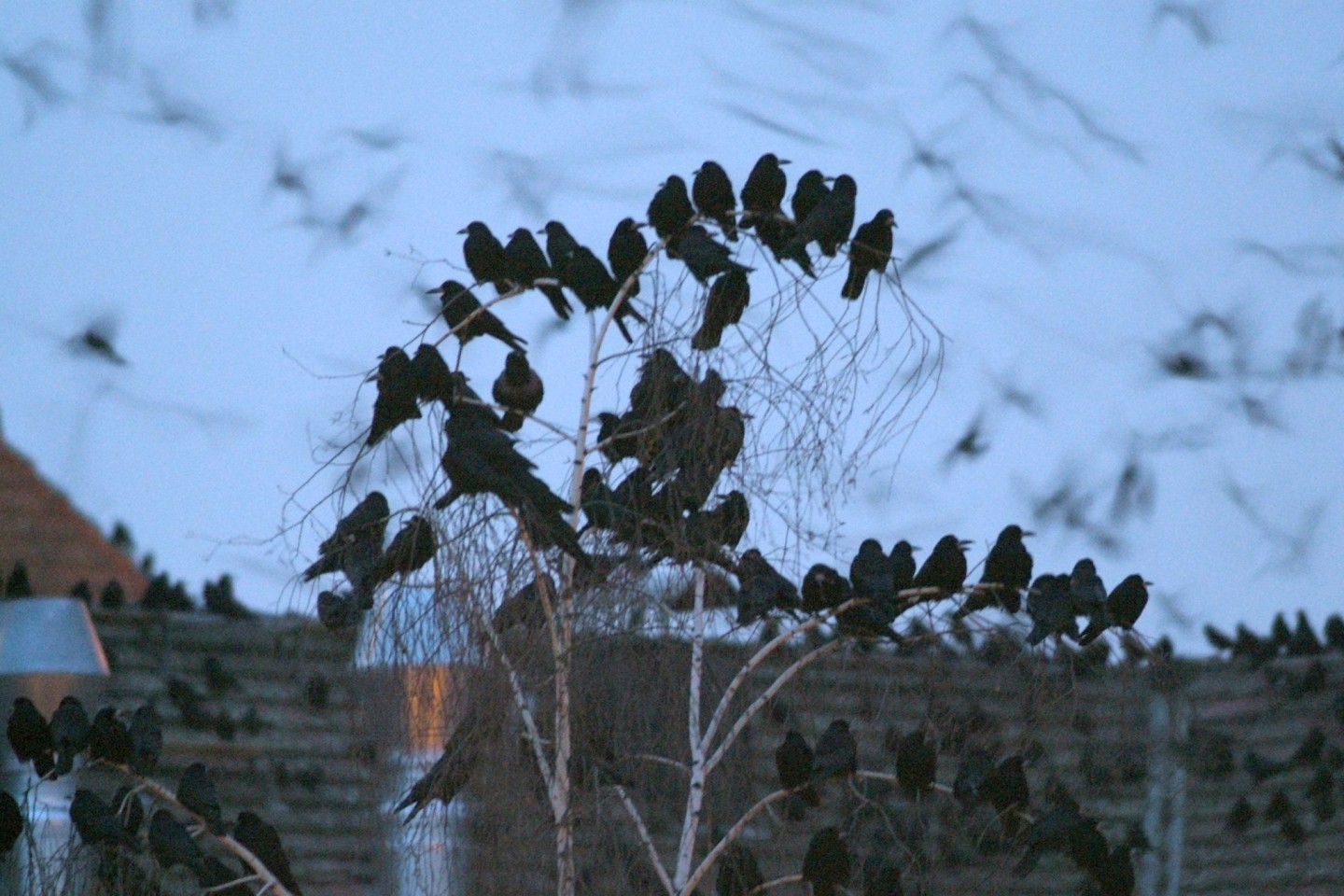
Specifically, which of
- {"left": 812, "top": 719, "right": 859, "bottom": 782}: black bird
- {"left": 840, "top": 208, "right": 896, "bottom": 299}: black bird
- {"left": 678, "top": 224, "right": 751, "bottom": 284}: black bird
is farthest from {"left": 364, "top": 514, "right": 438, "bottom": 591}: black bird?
{"left": 840, "top": 208, "right": 896, "bottom": 299}: black bird

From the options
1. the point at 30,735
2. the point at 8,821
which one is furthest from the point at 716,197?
the point at 8,821

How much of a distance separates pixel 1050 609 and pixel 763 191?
3.10 ft

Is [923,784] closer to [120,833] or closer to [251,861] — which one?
[251,861]

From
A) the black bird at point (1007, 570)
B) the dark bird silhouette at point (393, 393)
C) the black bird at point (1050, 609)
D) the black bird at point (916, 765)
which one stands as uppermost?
the dark bird silhouette at point (393, 393)

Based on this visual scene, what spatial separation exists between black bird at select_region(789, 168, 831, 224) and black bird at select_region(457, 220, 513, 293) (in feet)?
1.90

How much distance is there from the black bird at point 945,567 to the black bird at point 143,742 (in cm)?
151

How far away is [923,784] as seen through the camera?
3391 millimetres

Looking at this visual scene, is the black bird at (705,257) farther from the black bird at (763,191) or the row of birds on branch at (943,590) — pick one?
the row of birds on branch at (943,590)

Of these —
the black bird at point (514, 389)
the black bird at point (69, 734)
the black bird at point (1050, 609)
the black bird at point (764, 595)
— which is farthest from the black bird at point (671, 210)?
the black bird at point (69, 734)

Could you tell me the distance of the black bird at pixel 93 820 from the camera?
3.42 m

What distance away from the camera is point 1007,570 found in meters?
3.35

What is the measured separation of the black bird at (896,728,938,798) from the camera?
3.38m

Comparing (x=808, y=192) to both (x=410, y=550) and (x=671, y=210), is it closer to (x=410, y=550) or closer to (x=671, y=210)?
(x=671, y=210)

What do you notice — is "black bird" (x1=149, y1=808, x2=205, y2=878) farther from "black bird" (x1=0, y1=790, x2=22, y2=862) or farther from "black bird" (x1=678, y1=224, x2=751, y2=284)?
"black bird" (x1=678, y1=224, x2=751, y2=284)
